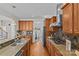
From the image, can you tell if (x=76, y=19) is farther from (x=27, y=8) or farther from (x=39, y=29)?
(x=39, y=29)

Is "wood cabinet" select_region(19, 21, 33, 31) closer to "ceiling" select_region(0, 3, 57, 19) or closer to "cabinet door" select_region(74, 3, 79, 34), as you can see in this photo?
"ceiling" select_region(0, 3, 57, 19)

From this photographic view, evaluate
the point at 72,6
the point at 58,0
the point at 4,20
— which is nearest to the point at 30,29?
the point at 4,20

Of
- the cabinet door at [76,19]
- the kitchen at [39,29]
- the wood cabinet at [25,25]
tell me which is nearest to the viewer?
the cabinet door at [76,19]

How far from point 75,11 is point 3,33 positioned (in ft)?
13.1

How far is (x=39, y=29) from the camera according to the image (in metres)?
13.7

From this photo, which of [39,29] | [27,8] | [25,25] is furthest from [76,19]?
[39,29]

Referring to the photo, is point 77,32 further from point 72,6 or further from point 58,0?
point 58,0

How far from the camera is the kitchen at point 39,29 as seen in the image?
3305 mm

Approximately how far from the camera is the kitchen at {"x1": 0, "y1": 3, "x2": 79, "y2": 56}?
3.30 meters

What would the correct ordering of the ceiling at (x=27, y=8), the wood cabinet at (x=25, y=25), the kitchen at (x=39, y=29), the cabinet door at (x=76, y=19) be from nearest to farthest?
the cabinet door at (x=76, y=19)
the kitchen at (x=39, y=29)
the ceiling at (x=27, y=8)
the wood cabinet at (x=25, y=25)

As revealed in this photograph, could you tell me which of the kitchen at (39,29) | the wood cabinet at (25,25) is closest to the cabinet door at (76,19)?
the kitchen at (39,29)

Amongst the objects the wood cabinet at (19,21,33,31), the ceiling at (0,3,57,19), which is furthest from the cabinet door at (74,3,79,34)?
the wood cabinet at (19,21,33,31)

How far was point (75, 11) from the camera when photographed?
9.91 ft

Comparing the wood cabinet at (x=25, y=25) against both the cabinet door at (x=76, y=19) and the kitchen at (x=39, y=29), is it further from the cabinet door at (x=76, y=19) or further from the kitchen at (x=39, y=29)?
→ the cabinet door at (x=76, y=19)
